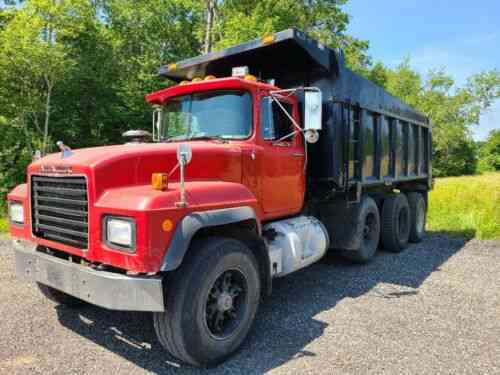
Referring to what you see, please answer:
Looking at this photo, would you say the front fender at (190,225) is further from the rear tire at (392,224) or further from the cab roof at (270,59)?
the rear tire at (392,224)

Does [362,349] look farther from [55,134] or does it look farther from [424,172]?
[55,134]

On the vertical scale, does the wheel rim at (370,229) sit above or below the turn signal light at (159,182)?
below

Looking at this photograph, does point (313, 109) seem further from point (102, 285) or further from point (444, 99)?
point (444, 99)

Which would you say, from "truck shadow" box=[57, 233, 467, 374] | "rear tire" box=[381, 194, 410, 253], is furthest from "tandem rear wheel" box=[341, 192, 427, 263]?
"truck shadow" box=[57, 233, 467, 374]

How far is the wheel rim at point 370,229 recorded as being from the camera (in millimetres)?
6730

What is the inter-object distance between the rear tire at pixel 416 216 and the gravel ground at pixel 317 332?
2738 mm

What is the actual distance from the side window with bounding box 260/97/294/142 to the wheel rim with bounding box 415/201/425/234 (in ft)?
17.4

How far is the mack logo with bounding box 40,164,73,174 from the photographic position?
322cm

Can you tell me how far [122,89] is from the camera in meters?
16.2

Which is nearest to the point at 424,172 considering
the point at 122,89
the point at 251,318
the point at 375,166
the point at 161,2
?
the point at 375,166

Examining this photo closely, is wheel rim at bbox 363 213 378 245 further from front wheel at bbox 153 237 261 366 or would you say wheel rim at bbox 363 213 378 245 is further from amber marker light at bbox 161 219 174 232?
amber marker light at bbox 161 219 174 232

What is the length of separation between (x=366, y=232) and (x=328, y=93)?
107 inches

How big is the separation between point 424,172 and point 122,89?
40.9 ft

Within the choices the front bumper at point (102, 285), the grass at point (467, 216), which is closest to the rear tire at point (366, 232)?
the grass at point (467, 216)
